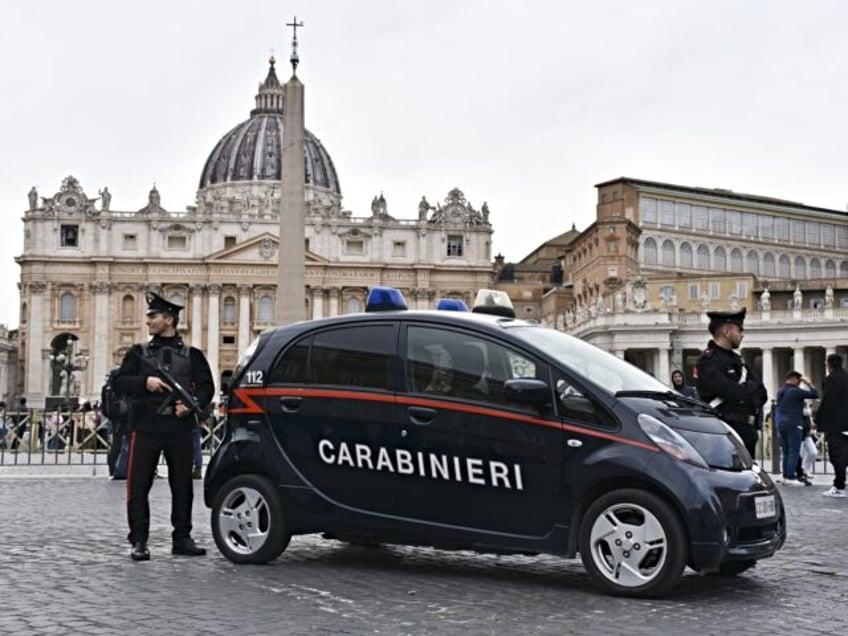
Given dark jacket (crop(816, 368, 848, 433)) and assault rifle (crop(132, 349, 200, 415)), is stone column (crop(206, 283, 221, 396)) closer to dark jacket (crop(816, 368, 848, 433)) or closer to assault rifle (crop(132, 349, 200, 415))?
dark jacket (crop(816, 368, 848, 433))

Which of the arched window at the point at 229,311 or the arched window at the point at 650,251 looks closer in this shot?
the arched window at the point at 650,251

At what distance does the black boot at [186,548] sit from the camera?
28.2 feet

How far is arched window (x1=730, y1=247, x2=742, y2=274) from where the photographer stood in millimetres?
82625

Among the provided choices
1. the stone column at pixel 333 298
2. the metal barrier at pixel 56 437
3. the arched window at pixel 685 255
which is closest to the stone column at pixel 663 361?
the arched window at pixel 685 255

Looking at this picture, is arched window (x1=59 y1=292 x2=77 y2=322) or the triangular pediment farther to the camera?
the triangular pediment

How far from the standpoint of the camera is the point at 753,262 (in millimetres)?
83438

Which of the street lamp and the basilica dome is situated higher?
the basilica dome

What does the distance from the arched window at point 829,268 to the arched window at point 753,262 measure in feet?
22.6

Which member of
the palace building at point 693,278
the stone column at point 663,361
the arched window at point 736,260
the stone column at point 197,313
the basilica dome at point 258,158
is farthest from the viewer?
the basilica dome at point 258,158

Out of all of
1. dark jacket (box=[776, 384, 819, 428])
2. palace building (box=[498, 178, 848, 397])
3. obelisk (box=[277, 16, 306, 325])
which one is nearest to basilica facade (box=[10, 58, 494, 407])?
palace building (box=[498, 178, 848, 397])

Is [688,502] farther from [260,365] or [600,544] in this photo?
[260,365]

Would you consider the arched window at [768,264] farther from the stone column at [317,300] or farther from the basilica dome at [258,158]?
the basilica dome at [258,158]

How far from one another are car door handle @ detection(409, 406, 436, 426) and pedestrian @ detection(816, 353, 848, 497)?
751 cm

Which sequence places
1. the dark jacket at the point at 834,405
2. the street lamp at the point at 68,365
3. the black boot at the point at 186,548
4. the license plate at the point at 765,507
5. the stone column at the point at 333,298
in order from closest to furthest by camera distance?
the license plate at the point at 765,507, the black boot at the point at 186,548, the dark jacket at the point at 834,405, the street lamp at the point at 68,365, the stone column at the point at 333,298
